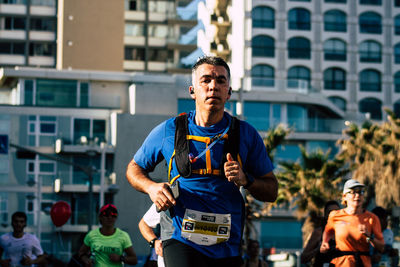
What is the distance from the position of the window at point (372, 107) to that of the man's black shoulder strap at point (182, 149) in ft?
255

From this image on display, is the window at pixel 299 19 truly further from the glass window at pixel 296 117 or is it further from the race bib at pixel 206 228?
the race bib at pixel 206 228

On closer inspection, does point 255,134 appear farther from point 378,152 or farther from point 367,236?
point 378,152

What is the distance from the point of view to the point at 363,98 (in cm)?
8219

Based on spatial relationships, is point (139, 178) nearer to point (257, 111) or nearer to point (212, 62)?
point (212, 62)

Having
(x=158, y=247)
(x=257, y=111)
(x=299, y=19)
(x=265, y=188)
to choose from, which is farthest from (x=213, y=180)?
(x=299, y=19)

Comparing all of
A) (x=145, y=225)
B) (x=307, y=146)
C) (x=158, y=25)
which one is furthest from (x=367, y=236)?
(x=158, y=25)

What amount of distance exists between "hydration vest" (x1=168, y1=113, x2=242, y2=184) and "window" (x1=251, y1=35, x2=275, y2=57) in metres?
75.5

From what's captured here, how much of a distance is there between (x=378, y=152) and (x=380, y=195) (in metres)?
2.19

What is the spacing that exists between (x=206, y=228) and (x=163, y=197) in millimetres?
380

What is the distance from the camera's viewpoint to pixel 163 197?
189 inches

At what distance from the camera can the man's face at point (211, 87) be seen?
16.7ft

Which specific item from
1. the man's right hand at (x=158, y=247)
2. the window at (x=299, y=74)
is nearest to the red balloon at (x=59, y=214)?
the man's right hand at (x=158, y=247)

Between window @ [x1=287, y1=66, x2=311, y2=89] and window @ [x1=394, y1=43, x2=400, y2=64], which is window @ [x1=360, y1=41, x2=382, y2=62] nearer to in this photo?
window @ [x1=394, y1=43, x2=400, y2=64]

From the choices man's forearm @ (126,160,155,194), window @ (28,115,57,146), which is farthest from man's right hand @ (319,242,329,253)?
window @ (28,115,57,146)
